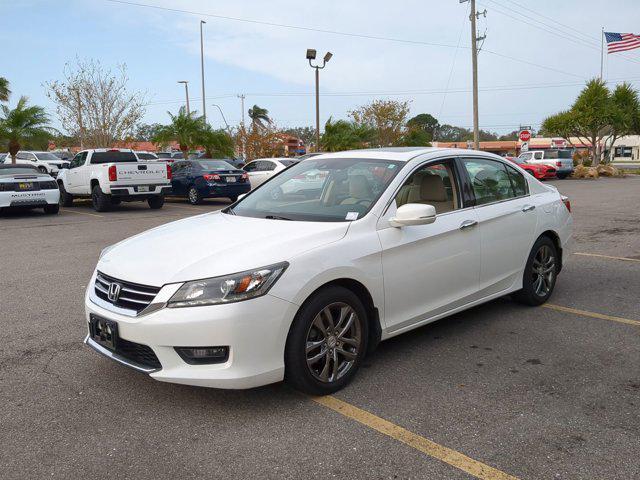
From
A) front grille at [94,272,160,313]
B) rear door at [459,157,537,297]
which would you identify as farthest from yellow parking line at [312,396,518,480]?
rear door at [459,157,537,297]

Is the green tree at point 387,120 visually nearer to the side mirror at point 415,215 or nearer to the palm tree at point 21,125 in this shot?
the palm tree at point 21,125

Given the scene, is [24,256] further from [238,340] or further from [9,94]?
[9,94]

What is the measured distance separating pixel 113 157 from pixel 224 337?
48.8 feet

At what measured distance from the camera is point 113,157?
16.8 m

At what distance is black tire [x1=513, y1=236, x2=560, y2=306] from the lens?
543cm

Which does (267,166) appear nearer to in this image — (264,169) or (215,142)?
(264,169)

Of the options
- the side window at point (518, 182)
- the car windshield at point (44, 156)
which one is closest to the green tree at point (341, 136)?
the car windshield at point (44, 156)

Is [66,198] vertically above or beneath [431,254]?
above

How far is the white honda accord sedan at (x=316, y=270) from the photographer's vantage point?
10.9ft

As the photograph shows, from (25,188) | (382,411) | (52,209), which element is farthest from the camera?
(52,209)

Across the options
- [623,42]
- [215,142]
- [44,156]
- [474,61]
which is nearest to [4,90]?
[44,156]

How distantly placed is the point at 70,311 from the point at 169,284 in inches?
111

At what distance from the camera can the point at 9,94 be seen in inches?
1314

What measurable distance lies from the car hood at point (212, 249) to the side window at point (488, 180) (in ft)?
5.32
